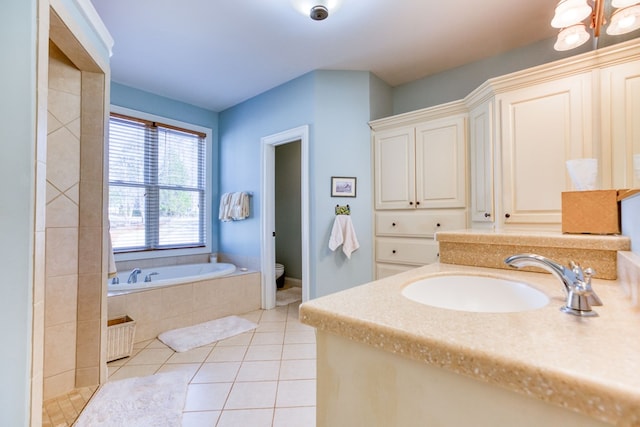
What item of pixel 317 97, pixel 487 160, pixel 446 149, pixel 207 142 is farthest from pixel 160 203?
pixel 487 160

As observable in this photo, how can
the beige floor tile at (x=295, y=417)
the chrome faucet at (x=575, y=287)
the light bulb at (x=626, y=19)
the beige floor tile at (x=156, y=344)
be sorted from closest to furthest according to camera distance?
the chrome faucet at (x=575, y=287) → the light bulb at (x=626, y=19) → the beige floor tile at (x=295, y=417) → the beige floor tile at (x=156, y=344)

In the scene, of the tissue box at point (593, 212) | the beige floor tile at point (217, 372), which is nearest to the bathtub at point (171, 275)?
the beige floor tile at point (217, 372)

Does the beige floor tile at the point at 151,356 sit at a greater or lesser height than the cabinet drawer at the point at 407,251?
lesser

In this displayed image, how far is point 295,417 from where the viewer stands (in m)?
1.54

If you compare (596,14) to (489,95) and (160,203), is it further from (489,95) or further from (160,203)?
(160,203)

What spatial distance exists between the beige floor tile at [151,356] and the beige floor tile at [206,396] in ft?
1.69

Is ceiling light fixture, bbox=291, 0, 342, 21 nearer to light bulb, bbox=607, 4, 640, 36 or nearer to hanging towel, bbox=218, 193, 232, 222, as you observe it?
light bulb, bbox=607, 4, 640, 36

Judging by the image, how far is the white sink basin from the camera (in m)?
0.91

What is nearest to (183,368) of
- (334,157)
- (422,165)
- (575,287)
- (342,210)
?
(342,210)

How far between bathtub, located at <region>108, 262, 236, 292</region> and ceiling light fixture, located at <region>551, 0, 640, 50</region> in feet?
10.8

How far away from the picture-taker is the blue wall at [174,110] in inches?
125

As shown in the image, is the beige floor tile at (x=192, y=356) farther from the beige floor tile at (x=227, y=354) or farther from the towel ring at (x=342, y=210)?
the towel ring at (x=342, y=210)

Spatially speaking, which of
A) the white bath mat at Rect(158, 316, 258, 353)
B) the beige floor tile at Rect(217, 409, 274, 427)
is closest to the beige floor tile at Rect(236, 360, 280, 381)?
the beige floor tile at Rect(217, 409, 274, 427)

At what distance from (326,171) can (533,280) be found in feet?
6.97
